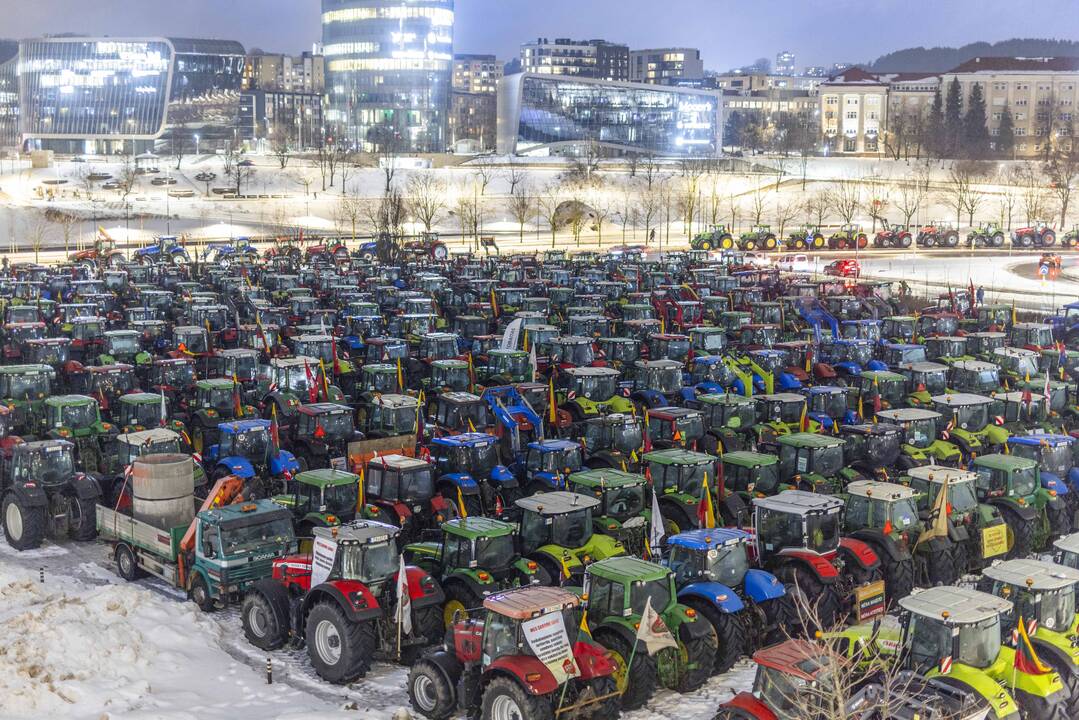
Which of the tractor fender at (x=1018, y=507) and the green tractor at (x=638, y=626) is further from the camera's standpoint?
the tractor fender at (x=1018, y=507)

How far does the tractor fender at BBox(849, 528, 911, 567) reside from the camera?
1436cm

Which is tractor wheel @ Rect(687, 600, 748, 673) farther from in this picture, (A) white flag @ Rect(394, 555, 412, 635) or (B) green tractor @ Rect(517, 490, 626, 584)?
(A) white flag @ Rect(394, 555, 412, 635)

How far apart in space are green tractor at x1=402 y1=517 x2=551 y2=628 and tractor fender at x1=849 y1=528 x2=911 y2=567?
4.19 meters

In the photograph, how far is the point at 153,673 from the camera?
41.3 ft

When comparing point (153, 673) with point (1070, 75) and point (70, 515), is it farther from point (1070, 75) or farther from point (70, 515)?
point (1070, 75)

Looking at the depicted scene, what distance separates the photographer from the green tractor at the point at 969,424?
2067 centimetres

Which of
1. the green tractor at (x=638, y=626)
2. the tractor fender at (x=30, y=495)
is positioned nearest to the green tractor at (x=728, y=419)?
the green tractor at (x=638, y=626)

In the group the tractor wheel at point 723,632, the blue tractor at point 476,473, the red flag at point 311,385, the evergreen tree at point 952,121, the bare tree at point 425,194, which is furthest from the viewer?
the evergreen tree at point 952,121

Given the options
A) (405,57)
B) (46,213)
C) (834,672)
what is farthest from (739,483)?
(405,57)

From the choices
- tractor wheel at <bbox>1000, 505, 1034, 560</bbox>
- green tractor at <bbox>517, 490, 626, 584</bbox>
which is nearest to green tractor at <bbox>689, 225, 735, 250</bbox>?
tractor wheel at <bbox>1000, 505, 1034, 560</bbox>

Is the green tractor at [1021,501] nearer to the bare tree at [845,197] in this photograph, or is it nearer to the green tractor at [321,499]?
the green tractor at [321,499]

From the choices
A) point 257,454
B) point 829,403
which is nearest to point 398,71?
point 829,403

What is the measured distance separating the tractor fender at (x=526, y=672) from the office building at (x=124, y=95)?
129313 mm

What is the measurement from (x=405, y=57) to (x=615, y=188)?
64.1 metres
